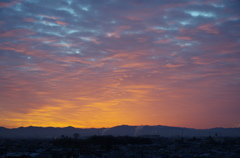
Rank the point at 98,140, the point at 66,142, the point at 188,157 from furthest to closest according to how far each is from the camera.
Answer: the point at 98,140 → the point at 66,142 → the point at 188,157

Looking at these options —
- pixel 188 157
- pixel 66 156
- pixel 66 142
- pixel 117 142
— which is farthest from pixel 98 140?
pixel 188 157

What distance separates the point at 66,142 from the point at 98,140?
27.4 feet

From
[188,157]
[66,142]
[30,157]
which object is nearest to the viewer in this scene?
[188,157]

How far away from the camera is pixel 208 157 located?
25.6 metres

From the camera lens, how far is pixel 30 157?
90.7 feet

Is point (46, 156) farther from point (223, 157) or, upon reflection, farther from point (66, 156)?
point (223, 157)

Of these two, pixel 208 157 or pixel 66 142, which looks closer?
pixel 208 157

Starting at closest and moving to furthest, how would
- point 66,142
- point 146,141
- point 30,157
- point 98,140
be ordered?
1. point 30,157
2. point 66,142
3. point 98,140
4. point 146,141

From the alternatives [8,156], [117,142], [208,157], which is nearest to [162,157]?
[208,157]

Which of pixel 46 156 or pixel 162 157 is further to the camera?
pixel 46 156

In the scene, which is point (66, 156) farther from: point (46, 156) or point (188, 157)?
point (188, 157)

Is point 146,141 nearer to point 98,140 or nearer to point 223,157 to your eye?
point 98,140

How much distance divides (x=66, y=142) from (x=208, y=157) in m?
30.3

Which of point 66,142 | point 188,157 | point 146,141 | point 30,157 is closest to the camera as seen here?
point 188,157
